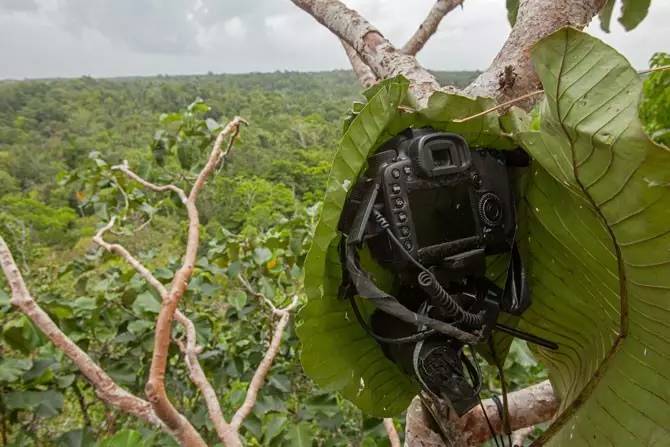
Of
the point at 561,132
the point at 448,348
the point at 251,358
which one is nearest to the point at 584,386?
the point at 448,348

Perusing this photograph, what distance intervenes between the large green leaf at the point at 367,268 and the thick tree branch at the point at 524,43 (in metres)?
0.17

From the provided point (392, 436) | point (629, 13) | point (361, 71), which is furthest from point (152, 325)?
point (629, 13)

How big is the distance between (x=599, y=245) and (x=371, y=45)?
0.55 m

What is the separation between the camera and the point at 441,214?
419mm

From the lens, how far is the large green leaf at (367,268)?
38 cm

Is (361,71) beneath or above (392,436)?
above

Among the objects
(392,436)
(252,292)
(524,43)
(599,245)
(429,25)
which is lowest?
(392,436)

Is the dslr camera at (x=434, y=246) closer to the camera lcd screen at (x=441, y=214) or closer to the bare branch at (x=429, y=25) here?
the camera lcd screen at (x=441, y=214)

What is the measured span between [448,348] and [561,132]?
20 centimetres

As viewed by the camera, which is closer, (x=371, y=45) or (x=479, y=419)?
(x=479, y=419)

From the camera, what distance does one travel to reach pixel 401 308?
40 centimetres

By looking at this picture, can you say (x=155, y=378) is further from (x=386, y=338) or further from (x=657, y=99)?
(x=657, y=99)

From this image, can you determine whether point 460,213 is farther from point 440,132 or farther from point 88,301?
point 88,301

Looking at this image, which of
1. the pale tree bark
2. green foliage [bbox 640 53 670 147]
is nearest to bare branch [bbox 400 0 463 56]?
the pale tree bark
